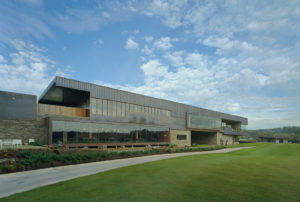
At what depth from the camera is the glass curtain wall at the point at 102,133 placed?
82.8 feet

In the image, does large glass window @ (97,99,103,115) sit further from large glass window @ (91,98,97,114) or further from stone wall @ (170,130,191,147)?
stone wall @ (170,130,191,147)

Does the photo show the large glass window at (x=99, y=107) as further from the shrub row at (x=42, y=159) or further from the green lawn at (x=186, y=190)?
the green lawn at (x=186, y=190)

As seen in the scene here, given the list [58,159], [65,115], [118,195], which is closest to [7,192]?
[118,195]

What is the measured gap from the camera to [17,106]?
2367 centimetres

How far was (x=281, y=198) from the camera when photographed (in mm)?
6289

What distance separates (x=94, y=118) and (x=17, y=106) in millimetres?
9739

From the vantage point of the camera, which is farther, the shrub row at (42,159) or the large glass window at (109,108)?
the large glass window at (109,108)

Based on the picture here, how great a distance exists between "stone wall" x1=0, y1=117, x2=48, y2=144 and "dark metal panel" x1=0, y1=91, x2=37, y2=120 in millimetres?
621

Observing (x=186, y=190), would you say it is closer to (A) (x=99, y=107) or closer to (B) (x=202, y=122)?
(A) (x=99, y=107)

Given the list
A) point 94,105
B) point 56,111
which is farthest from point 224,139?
point 56,111

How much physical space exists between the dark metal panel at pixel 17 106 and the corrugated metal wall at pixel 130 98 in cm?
412

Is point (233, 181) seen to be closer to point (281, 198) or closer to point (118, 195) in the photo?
point (281, 198)

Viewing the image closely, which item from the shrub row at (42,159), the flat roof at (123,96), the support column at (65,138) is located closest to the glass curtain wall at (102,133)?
the support column at (65,138)

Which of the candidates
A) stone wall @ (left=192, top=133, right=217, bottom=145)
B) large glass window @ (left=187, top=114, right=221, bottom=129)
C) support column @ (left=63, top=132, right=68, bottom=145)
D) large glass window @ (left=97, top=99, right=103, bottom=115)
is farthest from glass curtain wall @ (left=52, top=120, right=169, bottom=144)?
stone wall @ (left=192, top=133, right=217, bottom=145)
